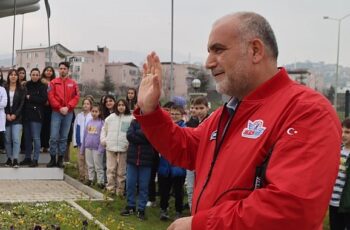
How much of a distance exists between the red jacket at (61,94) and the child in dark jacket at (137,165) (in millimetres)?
3229

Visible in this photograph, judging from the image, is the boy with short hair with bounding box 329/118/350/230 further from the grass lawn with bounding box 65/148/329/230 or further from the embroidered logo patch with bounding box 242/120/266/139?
the embroidered logo patch with bounding box 242/120/266/139

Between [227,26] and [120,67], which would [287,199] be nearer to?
[227,26]

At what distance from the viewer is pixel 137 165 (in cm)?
748

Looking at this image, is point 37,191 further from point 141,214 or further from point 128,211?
point 141,214

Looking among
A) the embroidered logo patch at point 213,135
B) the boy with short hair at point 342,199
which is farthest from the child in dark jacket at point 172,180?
the embroidered logo patch at point 213,135

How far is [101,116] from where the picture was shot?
937 centimetres

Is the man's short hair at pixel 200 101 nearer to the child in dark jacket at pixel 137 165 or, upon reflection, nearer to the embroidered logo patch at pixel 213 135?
the child in dark jacket at pixel 137 165

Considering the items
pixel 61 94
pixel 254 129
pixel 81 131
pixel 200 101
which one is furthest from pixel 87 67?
pixel 254 129

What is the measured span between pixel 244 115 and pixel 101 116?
7604 mm

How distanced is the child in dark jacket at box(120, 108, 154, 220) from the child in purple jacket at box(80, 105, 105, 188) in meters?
1.77

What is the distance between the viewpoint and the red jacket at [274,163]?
1.58 metres

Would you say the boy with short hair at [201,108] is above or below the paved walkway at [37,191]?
above

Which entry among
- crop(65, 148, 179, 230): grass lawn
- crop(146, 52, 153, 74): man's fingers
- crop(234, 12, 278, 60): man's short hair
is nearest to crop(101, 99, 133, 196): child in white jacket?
crop(65, 148, 179, 230): grass lawn

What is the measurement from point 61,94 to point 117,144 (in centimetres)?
255
